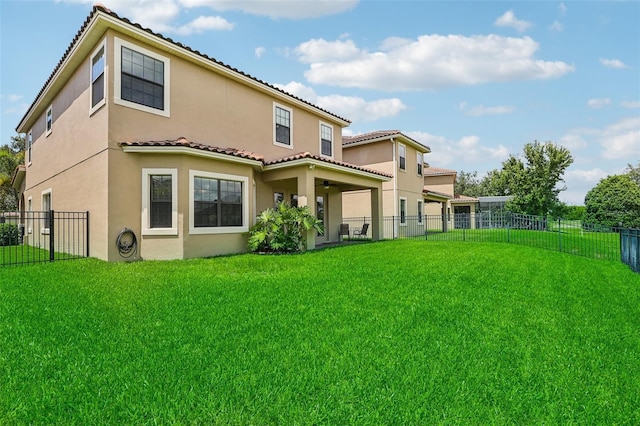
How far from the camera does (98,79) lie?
1023 cm

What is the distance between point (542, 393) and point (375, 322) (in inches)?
84.4

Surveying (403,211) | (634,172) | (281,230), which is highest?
(634,172)

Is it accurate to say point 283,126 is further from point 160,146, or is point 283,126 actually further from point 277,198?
point 160,146

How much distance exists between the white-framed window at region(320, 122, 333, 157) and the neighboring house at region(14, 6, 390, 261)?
10.4 feet

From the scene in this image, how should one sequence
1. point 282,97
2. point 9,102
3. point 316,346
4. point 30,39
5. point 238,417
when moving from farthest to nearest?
point 9,102 → point 282,97 → point 30,39 → point 316,346 → point 238,417

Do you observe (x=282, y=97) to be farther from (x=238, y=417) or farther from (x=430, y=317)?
(x=238, y=417)

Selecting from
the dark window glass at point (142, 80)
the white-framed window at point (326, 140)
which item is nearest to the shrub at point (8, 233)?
the dark window glass at point (142, 80)

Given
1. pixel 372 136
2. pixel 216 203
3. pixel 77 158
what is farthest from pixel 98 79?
pixel 372 136

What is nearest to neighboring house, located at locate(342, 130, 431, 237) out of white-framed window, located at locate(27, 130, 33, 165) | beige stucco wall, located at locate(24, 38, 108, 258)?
beige stucco wall, located at locate(24, 38, 108, 258)

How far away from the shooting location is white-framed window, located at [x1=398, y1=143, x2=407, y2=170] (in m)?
21.2

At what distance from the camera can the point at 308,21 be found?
37.9 feet

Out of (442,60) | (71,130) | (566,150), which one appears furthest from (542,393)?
(566,150)

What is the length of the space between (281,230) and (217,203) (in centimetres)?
233

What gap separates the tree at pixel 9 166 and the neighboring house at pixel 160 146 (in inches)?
791
